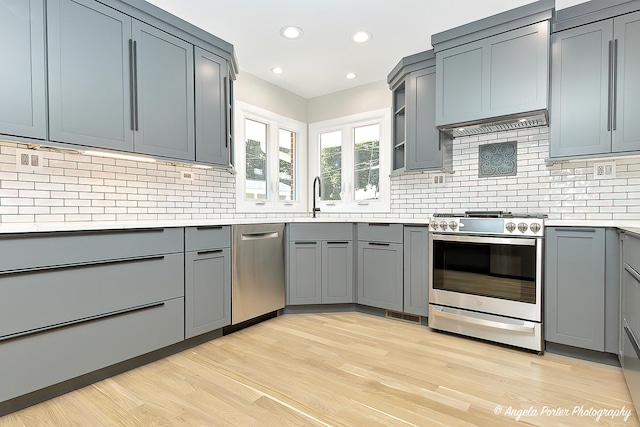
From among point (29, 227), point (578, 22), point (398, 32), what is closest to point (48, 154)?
point (29, 227)

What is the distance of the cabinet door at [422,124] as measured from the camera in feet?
10.5

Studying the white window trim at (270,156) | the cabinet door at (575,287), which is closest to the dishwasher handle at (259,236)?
the white window trim at (270,156)

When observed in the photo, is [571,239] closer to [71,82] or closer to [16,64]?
[71,82]

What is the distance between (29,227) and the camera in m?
1.70

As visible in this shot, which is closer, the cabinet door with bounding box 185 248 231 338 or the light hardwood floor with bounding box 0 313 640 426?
the light hardwood floor with bounding box 0 313 640 426

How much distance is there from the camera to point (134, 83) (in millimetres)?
2338

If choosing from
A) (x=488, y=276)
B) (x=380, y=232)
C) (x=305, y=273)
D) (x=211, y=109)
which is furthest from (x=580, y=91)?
(x=211, y=109)

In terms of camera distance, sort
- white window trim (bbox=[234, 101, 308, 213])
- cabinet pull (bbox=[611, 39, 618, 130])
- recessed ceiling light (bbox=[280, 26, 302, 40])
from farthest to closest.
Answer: white window trim (bbox=[234, 101, 308, 213])
recessed ceiling light (bbox=[280, 26, 302, 40])
cabinet pull (bbox=[611, 39, 618, 130])

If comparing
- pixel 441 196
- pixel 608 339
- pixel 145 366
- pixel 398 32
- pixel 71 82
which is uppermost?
pixel 398 32

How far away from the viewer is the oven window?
8.20ft

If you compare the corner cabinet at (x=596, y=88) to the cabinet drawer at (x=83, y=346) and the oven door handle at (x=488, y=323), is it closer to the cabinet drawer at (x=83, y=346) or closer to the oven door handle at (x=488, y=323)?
the oven door handle at (x=488, y=323)

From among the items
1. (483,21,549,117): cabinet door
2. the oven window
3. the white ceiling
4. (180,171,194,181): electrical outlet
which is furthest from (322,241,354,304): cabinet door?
the white ceiling

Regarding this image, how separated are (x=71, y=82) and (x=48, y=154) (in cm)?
56

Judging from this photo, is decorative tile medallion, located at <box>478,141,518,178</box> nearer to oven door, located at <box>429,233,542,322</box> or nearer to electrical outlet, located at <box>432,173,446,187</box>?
electrical outlet, located at <box>432,173,446,187</box>
